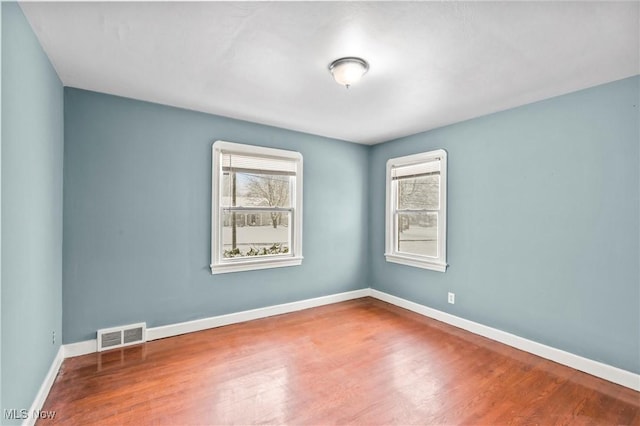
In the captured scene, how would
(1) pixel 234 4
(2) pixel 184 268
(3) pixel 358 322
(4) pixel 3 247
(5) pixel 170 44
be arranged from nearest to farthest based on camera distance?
(4) pixel 3 247, (1) pixel 234 4, (5) pixel 170 44, (2) pixel 184 268, (3) pixel 358 322

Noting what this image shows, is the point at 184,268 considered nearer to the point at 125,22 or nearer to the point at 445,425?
the point at 125,22

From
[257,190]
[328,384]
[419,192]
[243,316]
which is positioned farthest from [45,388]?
[419,192]

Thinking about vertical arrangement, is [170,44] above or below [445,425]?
above

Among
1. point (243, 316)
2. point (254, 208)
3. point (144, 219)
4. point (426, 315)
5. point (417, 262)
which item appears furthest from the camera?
point (417, 262)

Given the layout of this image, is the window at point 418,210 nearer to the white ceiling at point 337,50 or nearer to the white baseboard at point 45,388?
the white ceiling at point 337,50

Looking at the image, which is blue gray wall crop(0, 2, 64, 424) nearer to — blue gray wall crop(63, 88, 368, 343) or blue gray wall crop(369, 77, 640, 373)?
blue gray wall crop(63, 88, 368, 343)

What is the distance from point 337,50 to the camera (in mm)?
2139

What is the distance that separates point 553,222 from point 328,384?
2540 mm

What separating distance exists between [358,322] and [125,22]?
3.59 metres

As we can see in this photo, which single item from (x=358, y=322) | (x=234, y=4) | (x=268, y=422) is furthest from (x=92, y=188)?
(x=358, y=322)

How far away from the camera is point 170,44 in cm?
209

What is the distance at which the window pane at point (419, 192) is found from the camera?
408 centimetres

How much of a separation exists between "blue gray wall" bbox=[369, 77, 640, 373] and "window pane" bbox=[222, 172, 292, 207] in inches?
83.8

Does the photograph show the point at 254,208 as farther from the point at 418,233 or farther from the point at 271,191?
the point at 418,233
